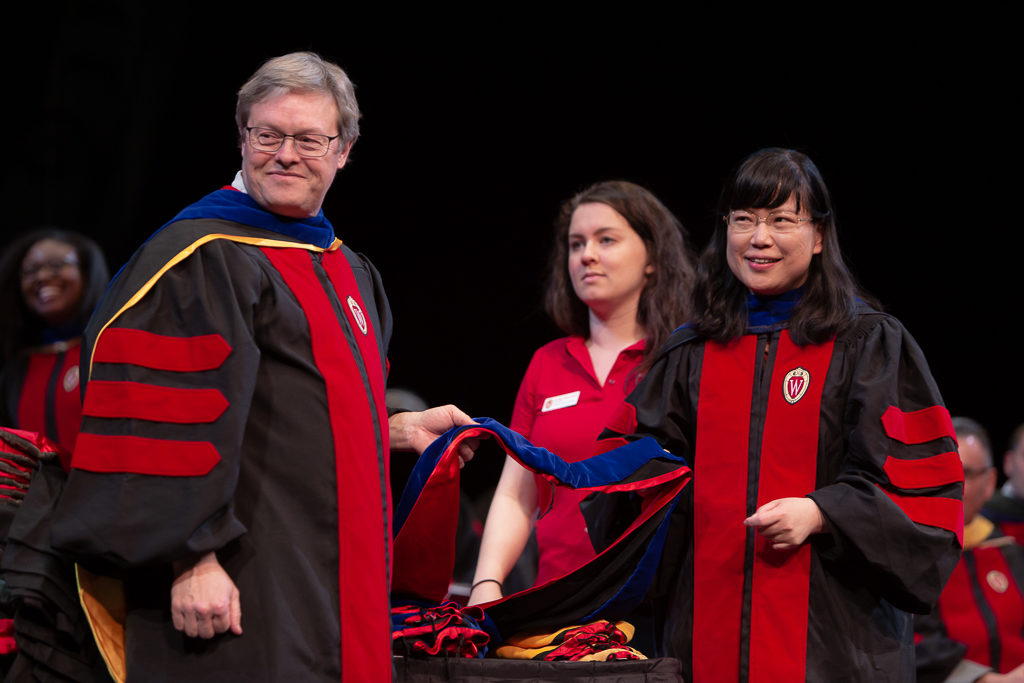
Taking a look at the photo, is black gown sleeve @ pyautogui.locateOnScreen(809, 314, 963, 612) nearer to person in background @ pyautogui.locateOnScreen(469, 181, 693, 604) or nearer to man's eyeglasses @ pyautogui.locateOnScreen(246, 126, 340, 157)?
person in background @ pyautogui.locateOnScreen(469, 181, 693, 604)

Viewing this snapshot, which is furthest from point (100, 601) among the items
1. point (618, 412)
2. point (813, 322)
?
point (813, 322)

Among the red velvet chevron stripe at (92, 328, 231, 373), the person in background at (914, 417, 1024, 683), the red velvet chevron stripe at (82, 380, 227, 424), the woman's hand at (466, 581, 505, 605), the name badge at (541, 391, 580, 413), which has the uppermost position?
the red velvet chevron stripe at (92, 328, 231, 373)

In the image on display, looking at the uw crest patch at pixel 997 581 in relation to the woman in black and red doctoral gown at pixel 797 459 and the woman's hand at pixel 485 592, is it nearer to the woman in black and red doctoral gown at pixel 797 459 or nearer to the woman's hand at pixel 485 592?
the woman in black and red doctoral gown at pixel 797 459

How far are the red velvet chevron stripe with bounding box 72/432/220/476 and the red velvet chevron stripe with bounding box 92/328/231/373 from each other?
15 cm

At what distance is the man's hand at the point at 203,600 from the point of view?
5.88 ft

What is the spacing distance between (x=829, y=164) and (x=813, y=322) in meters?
3.25

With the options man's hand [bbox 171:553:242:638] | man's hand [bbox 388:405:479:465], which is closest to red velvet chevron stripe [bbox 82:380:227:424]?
man's hand [bbox 171:553:242:638]

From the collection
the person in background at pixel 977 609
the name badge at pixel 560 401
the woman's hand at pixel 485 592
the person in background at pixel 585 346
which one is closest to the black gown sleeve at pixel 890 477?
the person in background at pixel 585 346

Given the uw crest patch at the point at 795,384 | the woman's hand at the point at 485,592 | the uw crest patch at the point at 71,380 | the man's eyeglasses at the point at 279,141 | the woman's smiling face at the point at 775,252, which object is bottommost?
the woman's hand at the point at 485,592

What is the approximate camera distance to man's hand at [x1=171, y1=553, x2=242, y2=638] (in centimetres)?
179

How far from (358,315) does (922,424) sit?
4.46 feet

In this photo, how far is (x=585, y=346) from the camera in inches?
125

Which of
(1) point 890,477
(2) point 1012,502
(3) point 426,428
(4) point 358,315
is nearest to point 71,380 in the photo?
(3) point 426,428

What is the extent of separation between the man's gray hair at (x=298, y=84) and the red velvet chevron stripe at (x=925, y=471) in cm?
148
